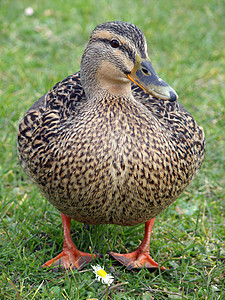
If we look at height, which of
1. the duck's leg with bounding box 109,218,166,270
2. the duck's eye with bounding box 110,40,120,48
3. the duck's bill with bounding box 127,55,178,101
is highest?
the duck's eye with bounding box 110,40,120,48

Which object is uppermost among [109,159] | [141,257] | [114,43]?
[114,43]

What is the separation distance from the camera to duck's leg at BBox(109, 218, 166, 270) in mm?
3064

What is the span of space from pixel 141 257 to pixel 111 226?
1.23 ft

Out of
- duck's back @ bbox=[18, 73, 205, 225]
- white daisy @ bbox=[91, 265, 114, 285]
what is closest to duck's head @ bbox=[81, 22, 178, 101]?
duck's back @ bbox=[18, 73, 205, 225]

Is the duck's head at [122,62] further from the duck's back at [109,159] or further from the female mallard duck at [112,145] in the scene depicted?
the duck's back at [109,159]

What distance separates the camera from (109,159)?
260 cm

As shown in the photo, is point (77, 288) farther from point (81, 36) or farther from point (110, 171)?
point (81, 36)

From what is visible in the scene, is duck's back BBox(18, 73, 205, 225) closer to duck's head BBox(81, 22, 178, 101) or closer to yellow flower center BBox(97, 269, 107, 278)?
duck's head BBox(81, 22, 178, 101)

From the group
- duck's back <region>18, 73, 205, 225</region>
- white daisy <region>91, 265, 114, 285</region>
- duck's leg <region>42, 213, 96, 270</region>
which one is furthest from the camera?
duck's leg <region>42, 213, 96, 270</region>

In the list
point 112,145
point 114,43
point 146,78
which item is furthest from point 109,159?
point 114,43

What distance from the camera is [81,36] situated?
231 inches

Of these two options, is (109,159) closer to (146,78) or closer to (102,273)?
(146,78)

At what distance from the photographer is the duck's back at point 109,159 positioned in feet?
8.60

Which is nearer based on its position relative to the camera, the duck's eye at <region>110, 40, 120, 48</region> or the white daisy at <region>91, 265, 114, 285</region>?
the duck's eye at <region>110, 40, 120, 48</region>
